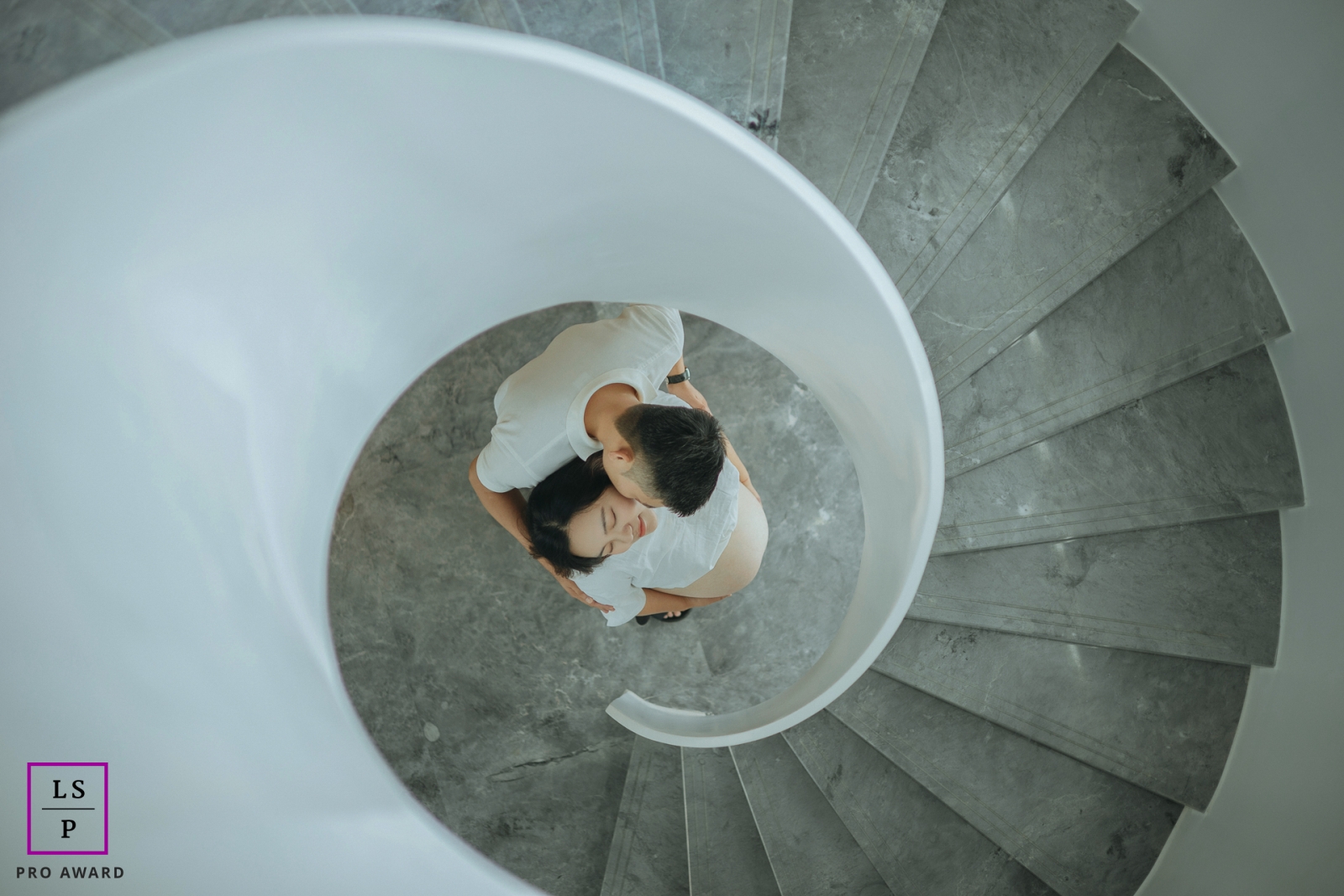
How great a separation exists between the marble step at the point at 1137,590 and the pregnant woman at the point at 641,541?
0.77 metres

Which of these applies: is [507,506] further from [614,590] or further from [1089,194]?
[1089,194]

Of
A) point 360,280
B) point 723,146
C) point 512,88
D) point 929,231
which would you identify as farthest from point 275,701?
point 929,231

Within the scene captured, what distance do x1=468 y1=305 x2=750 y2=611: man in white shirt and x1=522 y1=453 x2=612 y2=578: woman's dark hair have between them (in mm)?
66

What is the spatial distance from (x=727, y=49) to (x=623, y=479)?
4.46 feet

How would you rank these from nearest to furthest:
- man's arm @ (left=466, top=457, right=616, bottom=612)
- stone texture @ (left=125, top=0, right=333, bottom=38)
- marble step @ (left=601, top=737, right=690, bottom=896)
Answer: stone texture @ (left=125, top=0, right=333, bottom=38) → man's arm @ (left=466, top=457, right=616, bottom=612) → marble step @ (left=601, top=737, right=690, bottom=896)

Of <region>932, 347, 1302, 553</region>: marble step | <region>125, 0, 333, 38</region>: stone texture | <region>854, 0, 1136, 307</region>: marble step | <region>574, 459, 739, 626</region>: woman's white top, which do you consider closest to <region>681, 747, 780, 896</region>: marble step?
<region>574, 459, 739, 626</region>: woman's white top

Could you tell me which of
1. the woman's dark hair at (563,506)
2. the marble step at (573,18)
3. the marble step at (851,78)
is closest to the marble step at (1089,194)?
the marble step at (851,78)

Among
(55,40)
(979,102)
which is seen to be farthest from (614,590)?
(55,40)

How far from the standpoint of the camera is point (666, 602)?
3396 millimetres

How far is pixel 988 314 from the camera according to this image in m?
2.69

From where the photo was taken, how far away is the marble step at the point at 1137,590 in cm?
284

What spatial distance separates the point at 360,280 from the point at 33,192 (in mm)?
745

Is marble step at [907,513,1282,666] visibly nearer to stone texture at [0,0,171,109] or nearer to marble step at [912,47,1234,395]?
marble step at [912,47,1234,395]

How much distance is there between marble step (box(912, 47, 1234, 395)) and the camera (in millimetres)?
2625
